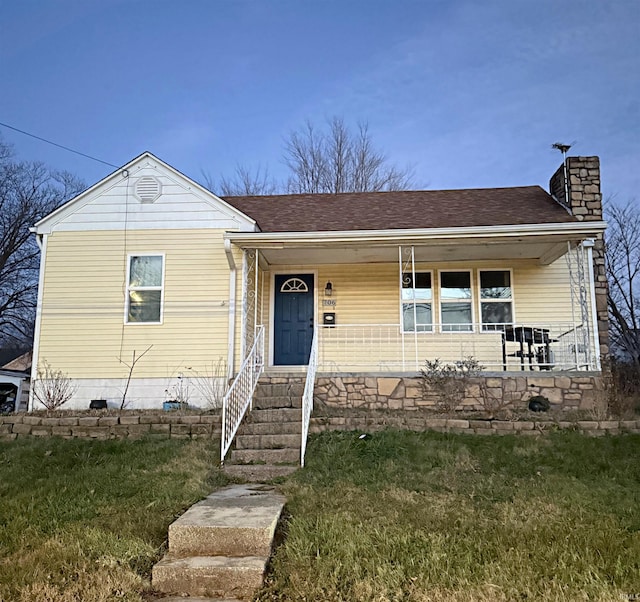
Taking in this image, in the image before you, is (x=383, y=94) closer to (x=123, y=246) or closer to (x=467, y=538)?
(x=123, y=246)

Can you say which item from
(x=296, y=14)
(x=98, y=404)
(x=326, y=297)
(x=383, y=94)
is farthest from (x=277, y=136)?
(x=98, y=404)

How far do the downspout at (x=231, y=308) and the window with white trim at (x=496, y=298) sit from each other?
498 centimetres

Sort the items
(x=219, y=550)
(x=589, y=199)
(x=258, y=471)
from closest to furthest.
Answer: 1. (x=219, y=550)
2. (x=258, y=471)
3. (x=589, y=199)

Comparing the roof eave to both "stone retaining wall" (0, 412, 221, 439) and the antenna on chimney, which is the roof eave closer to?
A: the antenna on chimney

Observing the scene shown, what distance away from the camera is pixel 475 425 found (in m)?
7.57

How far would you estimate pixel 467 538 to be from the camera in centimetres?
395

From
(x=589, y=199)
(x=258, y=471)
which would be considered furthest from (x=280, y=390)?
(x=589, y=199)

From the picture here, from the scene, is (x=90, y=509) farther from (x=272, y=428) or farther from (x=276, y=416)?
(x=276, y=416)

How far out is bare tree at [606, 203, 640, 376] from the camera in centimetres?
1898

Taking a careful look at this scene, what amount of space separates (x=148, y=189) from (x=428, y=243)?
5.38 metres

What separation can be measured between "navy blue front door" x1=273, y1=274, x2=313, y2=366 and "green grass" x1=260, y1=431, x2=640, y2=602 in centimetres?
384

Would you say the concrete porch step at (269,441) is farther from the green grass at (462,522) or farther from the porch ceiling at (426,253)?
the porch ceiling at (426,253)

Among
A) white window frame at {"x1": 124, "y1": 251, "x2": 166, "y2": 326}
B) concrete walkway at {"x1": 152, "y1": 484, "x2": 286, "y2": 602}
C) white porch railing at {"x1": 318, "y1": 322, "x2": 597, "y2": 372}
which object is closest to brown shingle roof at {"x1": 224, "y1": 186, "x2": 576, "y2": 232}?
white porch railing at {"x1": 318, "y1": 322, "x2": 597, "y2": 372}

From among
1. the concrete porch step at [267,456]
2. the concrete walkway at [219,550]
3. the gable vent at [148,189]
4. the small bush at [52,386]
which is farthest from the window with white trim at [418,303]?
the small bush at [52,386]
